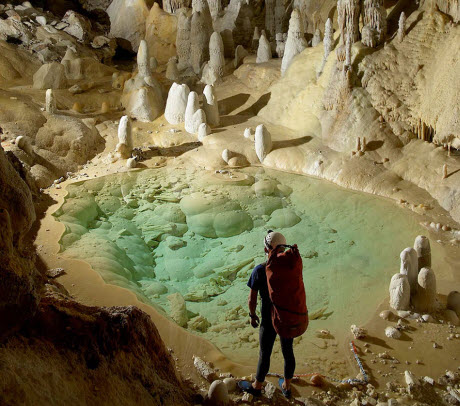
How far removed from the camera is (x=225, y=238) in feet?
33.0

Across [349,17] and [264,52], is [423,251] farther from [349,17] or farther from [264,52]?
[264,52]

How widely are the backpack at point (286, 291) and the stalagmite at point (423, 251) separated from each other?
3288 mm

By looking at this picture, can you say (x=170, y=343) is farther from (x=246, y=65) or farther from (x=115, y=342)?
(x=246, y=65)

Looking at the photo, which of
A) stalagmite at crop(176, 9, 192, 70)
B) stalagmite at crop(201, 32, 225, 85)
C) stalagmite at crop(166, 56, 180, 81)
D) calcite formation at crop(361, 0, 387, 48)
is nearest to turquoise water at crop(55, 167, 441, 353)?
calcite formation at crop(361, 0, 387, 48)

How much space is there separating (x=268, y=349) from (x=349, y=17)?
37.8 feet

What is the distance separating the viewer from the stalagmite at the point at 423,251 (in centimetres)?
704

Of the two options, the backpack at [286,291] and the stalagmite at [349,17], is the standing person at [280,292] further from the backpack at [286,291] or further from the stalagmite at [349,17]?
the stalagmite at [349,17]

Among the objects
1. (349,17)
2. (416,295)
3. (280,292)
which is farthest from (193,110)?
(280,292)

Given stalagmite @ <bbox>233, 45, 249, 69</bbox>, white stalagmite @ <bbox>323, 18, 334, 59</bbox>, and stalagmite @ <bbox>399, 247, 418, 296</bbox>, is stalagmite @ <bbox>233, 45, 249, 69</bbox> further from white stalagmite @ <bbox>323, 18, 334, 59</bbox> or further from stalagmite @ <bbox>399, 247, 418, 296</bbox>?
stalagmite @ <bbox>399, 247, 418, 296</bbox>

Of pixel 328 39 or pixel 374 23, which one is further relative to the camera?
pixel 328 39

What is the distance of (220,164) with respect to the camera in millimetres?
14070

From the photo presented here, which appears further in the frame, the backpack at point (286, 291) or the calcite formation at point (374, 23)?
the calcite formation at point (374, 23)

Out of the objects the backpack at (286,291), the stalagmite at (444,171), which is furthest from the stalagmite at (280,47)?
the backpack at (286,291)

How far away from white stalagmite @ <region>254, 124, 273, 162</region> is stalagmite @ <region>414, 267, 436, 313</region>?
26.2 ft
